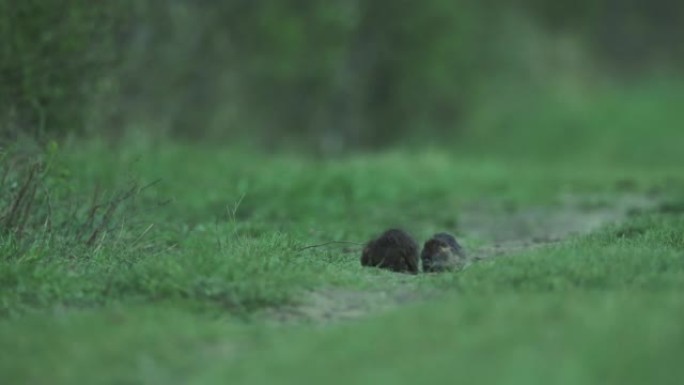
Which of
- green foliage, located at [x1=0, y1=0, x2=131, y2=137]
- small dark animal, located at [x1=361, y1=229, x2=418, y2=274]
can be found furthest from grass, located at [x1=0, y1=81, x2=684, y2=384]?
green foliage, located at [x1=0, y1=0, x2=131, y2=137]

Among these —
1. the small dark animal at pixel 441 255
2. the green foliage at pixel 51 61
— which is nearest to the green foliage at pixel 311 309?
the small dark animal at pixel 441 255

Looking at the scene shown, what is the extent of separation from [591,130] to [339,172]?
26499 mm

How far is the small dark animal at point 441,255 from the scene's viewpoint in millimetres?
10227

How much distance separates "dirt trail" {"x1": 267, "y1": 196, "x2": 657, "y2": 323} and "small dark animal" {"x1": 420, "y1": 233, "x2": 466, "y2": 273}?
24.5 inches

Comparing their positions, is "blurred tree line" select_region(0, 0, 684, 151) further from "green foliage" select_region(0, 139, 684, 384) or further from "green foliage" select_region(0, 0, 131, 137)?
"green foliage" select_region(0, 139, 684, 384)

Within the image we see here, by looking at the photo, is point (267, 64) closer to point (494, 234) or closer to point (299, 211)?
point (299, 211)

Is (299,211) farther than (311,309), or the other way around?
(299,211)

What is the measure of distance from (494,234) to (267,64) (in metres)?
22.5

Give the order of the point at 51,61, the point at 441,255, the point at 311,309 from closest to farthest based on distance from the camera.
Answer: the point at 311,309, the point at 441,255, the point at 51,61

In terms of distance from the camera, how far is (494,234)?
15.0 meters

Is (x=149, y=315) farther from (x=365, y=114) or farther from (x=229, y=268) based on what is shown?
(x=365, y=114)

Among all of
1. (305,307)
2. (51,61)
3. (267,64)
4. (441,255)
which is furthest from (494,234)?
(267,64)

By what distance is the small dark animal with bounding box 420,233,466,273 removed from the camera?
10.2 metres

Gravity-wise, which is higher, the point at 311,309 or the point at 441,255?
the point at 441,255
